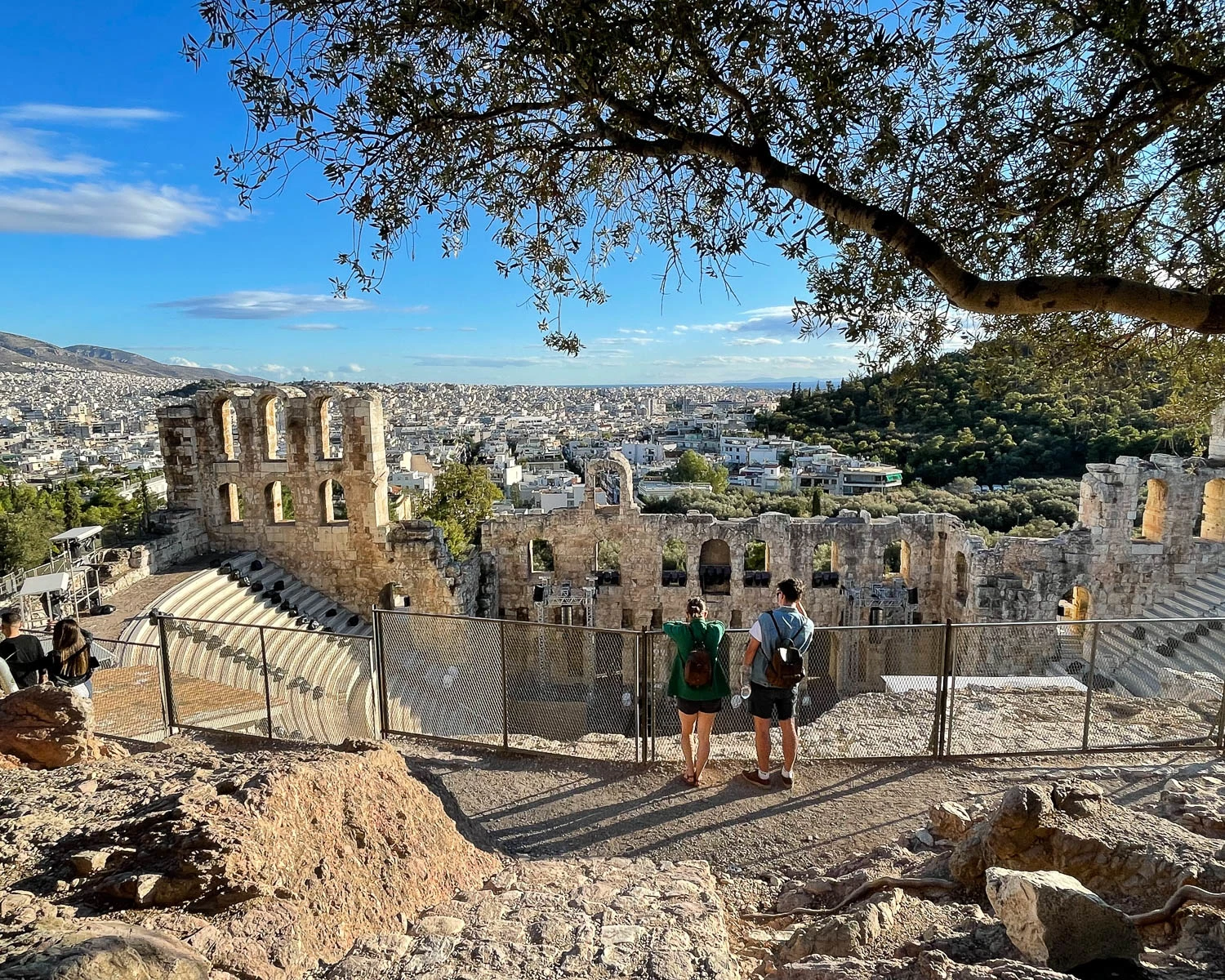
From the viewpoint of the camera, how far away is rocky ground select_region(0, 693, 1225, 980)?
11.4ft

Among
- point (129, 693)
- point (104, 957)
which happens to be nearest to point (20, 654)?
point (129, 693)

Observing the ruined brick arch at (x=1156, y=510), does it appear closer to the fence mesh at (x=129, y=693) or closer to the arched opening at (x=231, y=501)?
the fence mesh at (x=129, y=693)

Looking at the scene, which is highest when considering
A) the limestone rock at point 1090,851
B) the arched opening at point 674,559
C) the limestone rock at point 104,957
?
the limestone rock at point 104,957

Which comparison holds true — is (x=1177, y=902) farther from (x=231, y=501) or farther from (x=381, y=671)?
(x=231, y=501)

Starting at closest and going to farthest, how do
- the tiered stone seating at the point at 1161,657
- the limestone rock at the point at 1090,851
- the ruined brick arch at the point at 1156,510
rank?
the limestone rock at the point at 1090,851, the tiered stone seating at the point at 1161,657, the ruined brick arch at the point at 1156,510

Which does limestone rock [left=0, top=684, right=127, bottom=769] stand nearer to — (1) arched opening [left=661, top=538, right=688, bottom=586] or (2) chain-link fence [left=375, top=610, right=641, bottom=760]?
(2) chain-link fence [left=375, top=610, right=641, bottom=760]

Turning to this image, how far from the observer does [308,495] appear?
18094mm

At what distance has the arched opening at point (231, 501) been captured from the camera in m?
18.5

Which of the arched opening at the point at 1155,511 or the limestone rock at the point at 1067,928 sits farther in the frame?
the arched opening at the point at 1155,511

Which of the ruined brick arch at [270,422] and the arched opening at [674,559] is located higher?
the ruined brick arch at [270,422]

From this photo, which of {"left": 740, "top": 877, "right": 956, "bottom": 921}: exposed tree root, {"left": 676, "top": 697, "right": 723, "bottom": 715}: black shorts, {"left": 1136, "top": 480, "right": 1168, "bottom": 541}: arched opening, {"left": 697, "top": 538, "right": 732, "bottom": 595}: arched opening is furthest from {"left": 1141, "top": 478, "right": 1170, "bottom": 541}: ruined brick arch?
{"left": 740, "top": 877, "right": 956, "bottom": 921}: exposed tree root

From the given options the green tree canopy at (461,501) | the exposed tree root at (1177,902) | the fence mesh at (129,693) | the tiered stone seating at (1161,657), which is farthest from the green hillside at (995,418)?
the green tree canopy at (461,501)

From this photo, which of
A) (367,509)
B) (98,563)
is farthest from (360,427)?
(98,563)

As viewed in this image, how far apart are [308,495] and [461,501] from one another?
1484 centimetres
